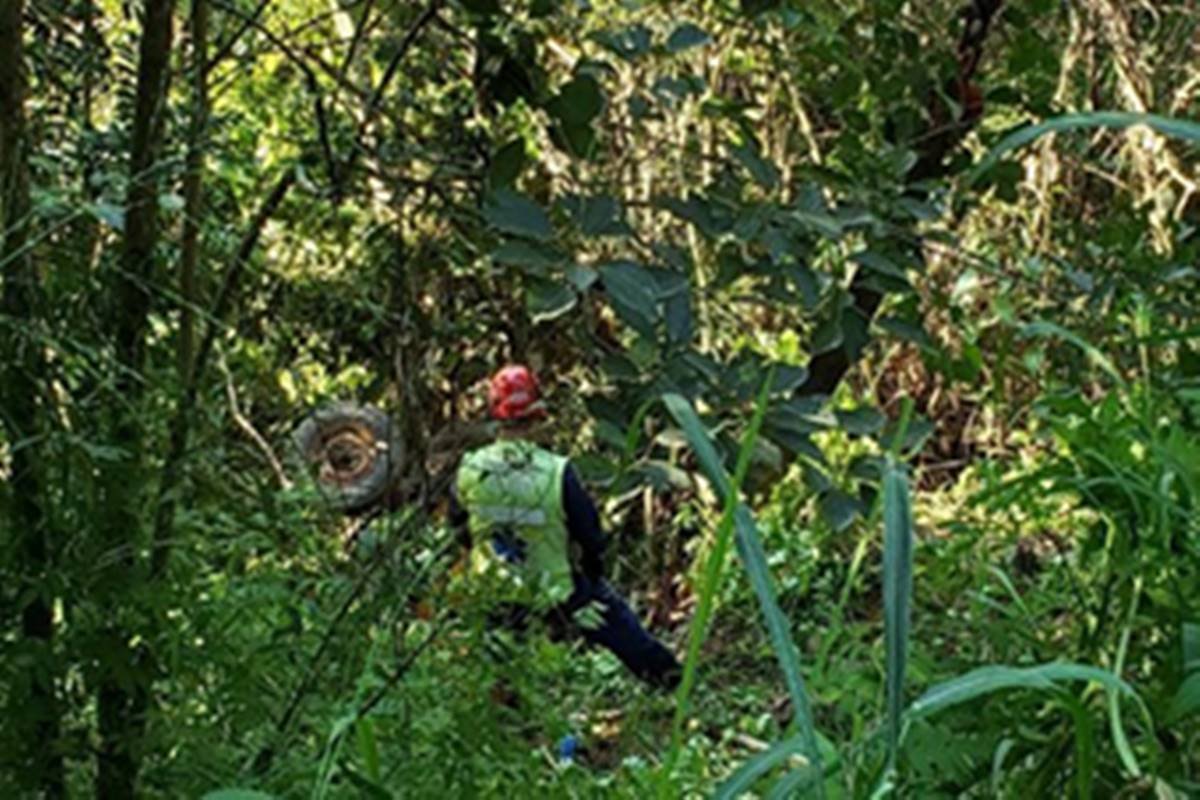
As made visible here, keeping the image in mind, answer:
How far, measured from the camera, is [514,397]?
265cm

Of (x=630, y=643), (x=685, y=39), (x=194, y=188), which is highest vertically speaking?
(x=685, y=39)

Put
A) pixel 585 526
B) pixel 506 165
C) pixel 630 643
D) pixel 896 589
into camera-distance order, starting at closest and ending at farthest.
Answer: pixel 896 589, pixel 506 165, pixel 585 526, pixel 630 643

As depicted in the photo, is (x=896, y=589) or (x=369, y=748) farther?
(x=369, y=748)

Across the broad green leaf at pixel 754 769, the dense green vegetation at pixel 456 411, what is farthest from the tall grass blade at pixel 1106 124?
the broad green leaf at pixel 754 769

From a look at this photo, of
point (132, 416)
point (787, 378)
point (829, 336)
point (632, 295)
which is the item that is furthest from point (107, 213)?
point (829, 336)

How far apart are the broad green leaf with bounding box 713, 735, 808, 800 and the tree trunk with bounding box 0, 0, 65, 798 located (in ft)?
2.45

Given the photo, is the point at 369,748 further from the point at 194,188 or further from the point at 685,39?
the point at 685,39

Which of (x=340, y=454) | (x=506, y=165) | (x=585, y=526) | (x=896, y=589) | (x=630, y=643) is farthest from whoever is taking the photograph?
(x=630, y=643)

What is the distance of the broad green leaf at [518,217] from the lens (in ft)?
7.02

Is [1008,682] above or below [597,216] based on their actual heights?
below

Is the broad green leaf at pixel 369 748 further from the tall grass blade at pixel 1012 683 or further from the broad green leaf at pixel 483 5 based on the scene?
the broad green leaf at pixel 483 5

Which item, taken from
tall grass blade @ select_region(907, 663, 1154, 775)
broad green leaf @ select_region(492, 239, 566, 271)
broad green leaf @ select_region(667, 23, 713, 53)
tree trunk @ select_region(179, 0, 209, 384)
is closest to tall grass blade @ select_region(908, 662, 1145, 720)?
tall grass blade @ select_region(907, 663, 1154, 775)

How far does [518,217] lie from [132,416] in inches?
20.4

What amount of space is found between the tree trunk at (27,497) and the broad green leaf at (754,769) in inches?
29.4
